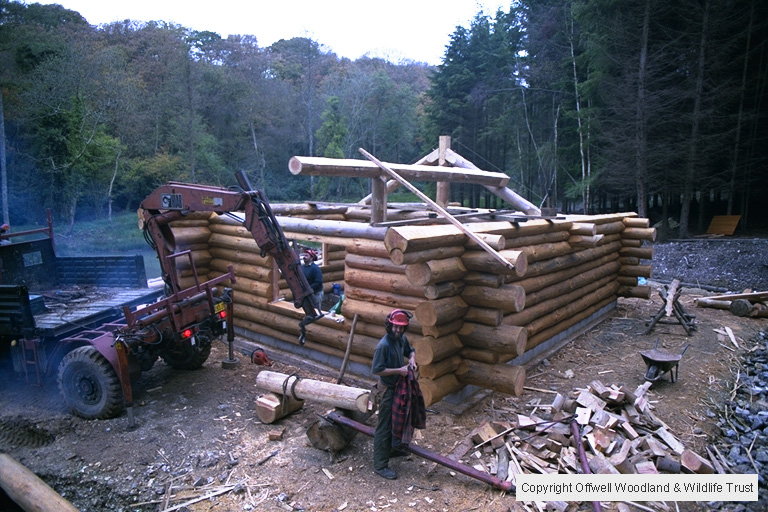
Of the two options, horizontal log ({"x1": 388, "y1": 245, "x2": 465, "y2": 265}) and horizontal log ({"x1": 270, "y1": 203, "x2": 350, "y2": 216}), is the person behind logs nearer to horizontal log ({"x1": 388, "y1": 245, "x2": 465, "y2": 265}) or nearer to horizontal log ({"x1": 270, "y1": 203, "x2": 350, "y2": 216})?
horizontal log ({"x1": 270, "y1": 203, "x2": 350, "y2": 216})

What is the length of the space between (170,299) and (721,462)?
7.61 meters

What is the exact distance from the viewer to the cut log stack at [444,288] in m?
6.54

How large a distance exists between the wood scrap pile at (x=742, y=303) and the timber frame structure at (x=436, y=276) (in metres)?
2.93

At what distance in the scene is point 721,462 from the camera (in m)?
6.05

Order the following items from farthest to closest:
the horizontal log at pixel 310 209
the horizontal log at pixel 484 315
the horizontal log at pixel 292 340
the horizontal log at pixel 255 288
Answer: the horizontal log at pixel 310 209
the horizontal log at pixel 255 288
the horizontal log at pixel 292 340
the horizontal log at pixel 484 315

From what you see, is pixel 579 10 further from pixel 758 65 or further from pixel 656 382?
pixel 656 382

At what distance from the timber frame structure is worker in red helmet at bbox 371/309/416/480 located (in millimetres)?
954

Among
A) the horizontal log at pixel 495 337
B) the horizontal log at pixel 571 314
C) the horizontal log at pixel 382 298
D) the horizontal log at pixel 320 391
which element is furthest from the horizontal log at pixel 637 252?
the horizontal log at pixel 320 391

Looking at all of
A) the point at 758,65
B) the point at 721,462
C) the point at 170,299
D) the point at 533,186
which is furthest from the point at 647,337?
the point at 533,186

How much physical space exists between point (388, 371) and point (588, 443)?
2678 mm

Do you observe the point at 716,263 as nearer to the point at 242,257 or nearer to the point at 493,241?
the point at 493,241

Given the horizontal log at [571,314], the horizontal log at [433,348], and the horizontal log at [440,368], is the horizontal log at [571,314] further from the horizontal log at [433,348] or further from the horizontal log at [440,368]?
the horizontal log at [433,348]

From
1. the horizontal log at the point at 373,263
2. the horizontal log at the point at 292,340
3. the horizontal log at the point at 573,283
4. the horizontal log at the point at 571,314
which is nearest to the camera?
the horizontal log at the point at 373,263

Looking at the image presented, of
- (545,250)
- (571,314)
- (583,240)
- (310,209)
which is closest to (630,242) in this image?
(571,314)
